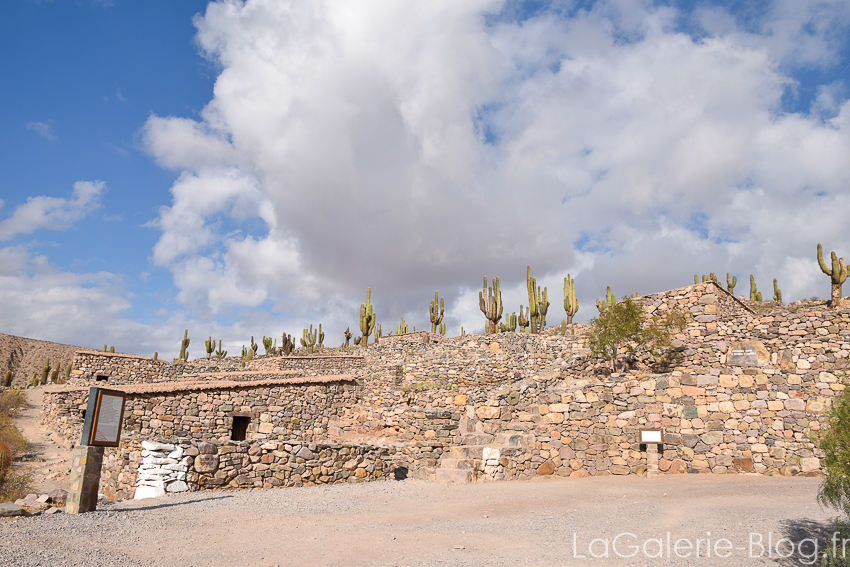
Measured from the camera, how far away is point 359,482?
14133 millimetres

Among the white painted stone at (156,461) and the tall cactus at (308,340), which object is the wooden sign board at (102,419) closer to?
the white painted stone at (156,461)

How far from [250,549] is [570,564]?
167 inches

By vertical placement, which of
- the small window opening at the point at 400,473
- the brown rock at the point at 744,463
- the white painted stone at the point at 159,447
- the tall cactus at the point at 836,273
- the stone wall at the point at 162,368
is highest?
the tall cactus at the point at 836,273

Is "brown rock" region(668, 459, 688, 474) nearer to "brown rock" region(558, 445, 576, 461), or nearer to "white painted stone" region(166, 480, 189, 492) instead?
"brown rock" region(558, 445, 576, 461)

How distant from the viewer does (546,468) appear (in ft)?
48.5

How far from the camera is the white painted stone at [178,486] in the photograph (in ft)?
37.4

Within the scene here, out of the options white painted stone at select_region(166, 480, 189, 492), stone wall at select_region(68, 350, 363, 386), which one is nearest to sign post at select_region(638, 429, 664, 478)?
white painted stone at select_region(166, 480, 189, 492)

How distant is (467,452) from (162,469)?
25.9 feet

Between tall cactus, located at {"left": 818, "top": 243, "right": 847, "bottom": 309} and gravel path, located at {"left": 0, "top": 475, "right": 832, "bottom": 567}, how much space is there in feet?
67.5

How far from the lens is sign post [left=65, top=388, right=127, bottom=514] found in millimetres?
8750

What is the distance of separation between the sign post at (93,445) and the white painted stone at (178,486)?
7.47ft

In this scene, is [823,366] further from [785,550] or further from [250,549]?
[250,549]

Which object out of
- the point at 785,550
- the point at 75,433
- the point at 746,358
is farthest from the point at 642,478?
the point at 75,433

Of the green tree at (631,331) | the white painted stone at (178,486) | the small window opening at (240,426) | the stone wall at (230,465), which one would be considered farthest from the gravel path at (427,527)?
the small window opening at (240,426)
